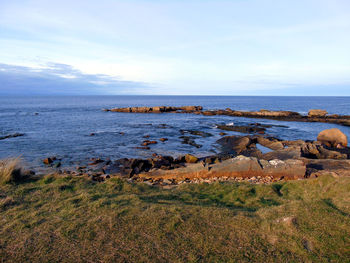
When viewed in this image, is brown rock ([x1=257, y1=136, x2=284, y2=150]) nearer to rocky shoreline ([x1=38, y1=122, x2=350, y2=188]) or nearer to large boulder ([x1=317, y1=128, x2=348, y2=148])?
rocky shoreline ([x1=38, y1=122, x2=350, y2=188])

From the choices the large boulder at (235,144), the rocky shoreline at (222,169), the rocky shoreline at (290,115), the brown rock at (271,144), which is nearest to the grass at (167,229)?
the rocky shoreline at (222,169)

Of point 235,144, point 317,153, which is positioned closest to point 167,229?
point 317,153

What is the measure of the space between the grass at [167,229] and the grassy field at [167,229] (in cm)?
2

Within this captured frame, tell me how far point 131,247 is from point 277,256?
133 inches

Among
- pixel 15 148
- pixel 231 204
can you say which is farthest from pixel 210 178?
pixel 15 148

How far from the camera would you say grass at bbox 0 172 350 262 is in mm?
5410

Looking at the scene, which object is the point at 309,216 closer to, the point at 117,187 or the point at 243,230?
the point at 243,230

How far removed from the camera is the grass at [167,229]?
5.41 metres

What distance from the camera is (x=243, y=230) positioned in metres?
6.46

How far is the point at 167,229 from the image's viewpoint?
21.3ft

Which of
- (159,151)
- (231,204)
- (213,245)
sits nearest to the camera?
(213,245)

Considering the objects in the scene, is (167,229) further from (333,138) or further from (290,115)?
(290,115)

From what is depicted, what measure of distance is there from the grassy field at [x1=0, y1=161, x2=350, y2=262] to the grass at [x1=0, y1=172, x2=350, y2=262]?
22 mm

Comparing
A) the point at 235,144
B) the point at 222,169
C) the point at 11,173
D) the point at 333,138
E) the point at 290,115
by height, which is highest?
the point at 290,115
